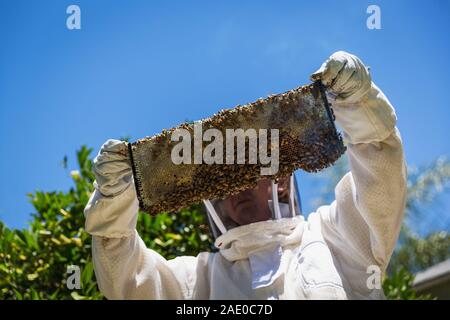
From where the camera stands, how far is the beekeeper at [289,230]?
3287mm

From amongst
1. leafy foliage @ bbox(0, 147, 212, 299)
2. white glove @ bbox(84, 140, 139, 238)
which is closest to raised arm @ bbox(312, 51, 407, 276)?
white glove @ bbox(84, 140, 139, 238)

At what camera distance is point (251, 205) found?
393cm

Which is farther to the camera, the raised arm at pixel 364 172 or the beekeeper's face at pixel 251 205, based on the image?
the beekeeper's face at pixel 251 205

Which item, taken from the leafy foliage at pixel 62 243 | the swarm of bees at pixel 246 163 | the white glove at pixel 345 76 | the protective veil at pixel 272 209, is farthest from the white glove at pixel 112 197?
the white glove at pixel 345 76

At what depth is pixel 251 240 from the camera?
3771mm

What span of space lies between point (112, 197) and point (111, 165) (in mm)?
236

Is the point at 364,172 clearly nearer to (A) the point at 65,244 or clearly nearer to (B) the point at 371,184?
(B) the point at 371,184

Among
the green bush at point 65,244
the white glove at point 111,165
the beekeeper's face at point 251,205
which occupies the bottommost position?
the green bush at point 65,244

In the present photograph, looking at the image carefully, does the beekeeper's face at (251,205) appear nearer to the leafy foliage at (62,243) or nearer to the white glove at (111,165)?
the leafy foliage at (62,243)

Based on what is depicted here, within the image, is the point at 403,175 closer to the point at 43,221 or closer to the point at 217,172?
the point at 217,172

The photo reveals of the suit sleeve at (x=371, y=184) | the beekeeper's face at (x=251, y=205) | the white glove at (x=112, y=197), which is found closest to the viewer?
the suit sleeve at (x=371, y=184)

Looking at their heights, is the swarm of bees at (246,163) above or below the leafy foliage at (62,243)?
above

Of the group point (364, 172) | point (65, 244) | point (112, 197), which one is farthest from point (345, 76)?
point (65, 244)
